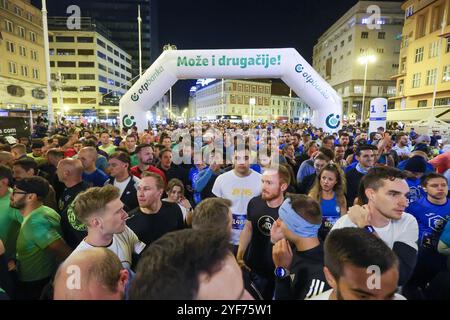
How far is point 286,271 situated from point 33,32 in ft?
187

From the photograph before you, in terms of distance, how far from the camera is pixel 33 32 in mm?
45188

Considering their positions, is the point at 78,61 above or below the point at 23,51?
above

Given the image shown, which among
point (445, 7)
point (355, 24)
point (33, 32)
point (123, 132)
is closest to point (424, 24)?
point (445, 7)

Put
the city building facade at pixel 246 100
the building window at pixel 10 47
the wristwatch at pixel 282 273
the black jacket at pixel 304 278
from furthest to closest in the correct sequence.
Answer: the city building facade at pixel 246 100, the building window at pixel 10 47, the wristwatch at pixel 282 273, the black jacket at pixel 304 278

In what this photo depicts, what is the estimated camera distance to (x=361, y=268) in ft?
4.71

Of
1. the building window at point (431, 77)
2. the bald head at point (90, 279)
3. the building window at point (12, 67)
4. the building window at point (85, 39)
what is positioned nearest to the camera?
the bald head at point (90, 279)

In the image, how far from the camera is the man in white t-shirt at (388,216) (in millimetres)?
2529

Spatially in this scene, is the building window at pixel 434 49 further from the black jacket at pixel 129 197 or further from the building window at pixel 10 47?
the building window at pixel 10 47

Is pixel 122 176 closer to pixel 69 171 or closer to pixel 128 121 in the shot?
pixel 69 171

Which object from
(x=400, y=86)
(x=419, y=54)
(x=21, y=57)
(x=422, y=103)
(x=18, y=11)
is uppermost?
(x=18, y=11)

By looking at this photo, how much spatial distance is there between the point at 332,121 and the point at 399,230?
37.3ft

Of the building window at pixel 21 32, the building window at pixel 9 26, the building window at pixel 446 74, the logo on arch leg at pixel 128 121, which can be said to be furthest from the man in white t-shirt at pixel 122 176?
the building window at pixel 21 32

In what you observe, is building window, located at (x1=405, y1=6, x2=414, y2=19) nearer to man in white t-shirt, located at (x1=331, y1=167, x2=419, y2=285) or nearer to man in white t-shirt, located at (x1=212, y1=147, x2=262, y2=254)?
man in white t-shirt, located at (x1=212, y1=147, x2=262, y2=254)

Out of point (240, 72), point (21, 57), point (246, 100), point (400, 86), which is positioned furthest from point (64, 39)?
point (400, 86)
